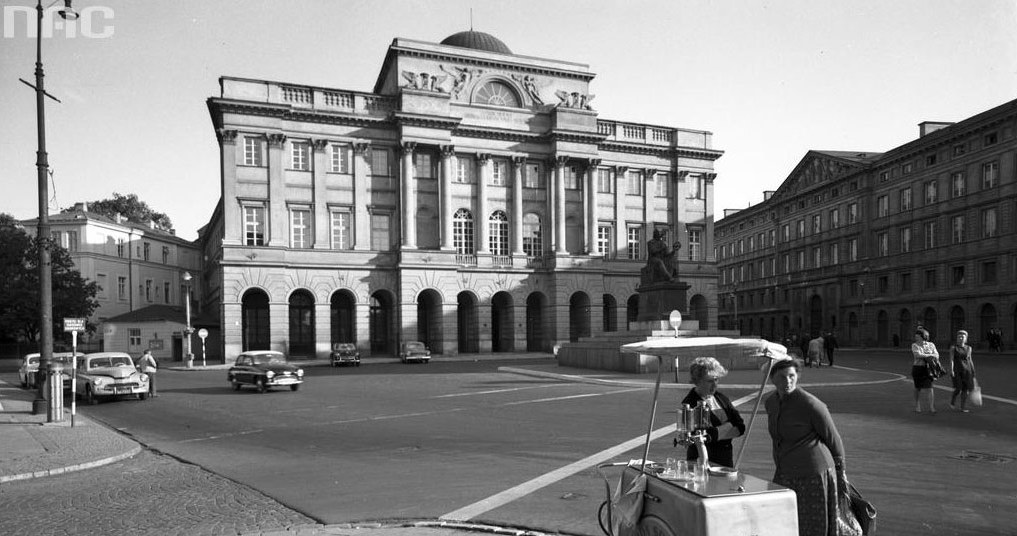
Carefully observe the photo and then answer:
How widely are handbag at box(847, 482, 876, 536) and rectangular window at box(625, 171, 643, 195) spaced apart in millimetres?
56229

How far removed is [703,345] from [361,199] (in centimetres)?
4767

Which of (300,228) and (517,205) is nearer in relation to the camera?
(300,228)

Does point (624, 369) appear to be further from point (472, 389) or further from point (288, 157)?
point (288, 157)

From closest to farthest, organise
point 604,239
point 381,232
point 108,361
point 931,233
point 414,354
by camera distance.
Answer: point 108,361 < point 414,354 < point 381,232 < point 931,233 < point 604,239

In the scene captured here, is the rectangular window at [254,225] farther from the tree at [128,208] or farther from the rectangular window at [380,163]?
the tree at [128,208]

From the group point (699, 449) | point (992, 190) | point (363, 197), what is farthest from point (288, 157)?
point (992, 190)

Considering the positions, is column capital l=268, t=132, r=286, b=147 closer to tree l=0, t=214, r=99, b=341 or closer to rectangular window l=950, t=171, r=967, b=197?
tree l=0, t=214, r=99, b=341

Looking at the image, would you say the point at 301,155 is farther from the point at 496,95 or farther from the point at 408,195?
the point at 496,95

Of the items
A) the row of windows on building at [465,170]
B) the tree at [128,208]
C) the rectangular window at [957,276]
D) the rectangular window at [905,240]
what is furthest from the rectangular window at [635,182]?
the tree at [128,208]

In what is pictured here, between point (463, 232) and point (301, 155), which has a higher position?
point (301, 155)

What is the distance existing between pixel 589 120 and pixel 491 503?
52.0 metres

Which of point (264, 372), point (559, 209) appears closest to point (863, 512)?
point (264, 372)

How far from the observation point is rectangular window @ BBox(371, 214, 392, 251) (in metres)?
52.2

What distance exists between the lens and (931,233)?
192 feet
